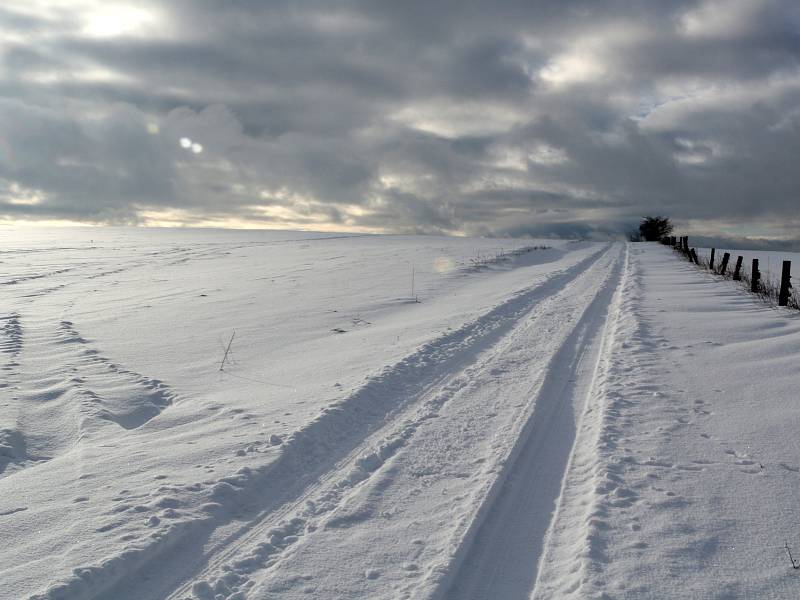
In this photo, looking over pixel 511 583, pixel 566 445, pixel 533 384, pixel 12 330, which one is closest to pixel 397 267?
pixel 12 330

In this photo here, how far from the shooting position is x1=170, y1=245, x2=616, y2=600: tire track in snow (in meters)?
3.63

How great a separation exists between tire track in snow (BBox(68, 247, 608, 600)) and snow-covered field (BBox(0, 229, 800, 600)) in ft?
0.07

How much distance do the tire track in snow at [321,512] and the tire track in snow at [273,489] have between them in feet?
0.08

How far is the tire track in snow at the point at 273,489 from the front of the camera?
3693 mm

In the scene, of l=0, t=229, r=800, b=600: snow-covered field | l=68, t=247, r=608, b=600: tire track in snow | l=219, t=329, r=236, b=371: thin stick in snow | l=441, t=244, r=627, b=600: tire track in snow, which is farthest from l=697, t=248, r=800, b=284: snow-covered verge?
l=219, t=329, r=236, b=371: thin stick in snow

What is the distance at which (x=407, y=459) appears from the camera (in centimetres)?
534

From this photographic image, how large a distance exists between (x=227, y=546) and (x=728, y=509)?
12.1ft

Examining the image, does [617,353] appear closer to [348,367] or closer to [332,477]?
[348,367]

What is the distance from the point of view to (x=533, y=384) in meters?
7.38

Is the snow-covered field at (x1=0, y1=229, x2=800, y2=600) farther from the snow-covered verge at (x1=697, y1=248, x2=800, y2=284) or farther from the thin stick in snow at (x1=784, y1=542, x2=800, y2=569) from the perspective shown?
the snow-covered verge at (x1=697, y1=248, x2=800, y2=284)

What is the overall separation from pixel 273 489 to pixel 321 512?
63 cm

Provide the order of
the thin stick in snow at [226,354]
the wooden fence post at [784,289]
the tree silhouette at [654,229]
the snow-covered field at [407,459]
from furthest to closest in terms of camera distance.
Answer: the tree silhouette at [654,229] < the wooden fence post at [784,289] < the thin stick in snow at [226,354] < the snow-covered field at [407,459]

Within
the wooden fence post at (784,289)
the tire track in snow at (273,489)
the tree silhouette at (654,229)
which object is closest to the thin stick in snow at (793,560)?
the tire track in snow at (273,489)

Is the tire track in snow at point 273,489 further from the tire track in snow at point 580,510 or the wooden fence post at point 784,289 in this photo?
the wooden fence post at point 784,289
